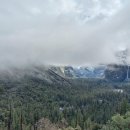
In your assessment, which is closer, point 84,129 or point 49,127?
point 49,127

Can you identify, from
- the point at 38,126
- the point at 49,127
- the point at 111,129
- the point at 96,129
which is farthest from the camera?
the point at 38,126

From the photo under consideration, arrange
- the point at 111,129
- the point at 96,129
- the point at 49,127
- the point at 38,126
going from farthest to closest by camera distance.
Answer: the point at 38,126 → the point at 96,129 → the point at 49,127 → the point at 111,129

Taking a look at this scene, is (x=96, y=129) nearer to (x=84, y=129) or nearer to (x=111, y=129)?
(x=84, y=129)

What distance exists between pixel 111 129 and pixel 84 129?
49.0m

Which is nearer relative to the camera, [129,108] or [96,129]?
[96,129]

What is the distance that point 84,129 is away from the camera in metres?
192

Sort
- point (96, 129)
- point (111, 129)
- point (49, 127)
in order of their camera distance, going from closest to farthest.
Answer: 1. point (111, 129)
2. point (49, 127)
3. point (96, 129)

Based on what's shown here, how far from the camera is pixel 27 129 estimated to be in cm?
19212

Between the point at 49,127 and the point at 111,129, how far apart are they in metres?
38.0

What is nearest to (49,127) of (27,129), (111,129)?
(27,129)

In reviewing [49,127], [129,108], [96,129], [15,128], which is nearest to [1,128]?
[15,128]

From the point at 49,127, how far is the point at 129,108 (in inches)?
1851

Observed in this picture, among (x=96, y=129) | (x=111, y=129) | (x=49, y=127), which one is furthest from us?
(x=96, y=129)

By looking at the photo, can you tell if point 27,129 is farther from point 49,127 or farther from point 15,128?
point 49,127
